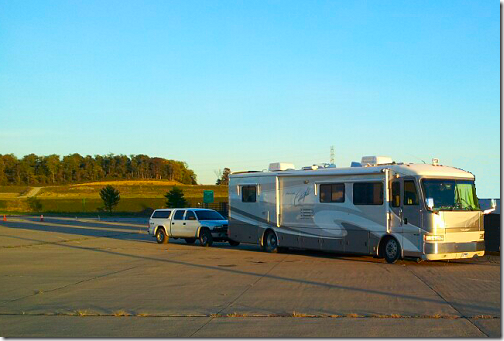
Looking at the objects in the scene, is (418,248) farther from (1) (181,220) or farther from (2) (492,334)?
(1) (181,220)

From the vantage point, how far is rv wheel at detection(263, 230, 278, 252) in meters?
24.2

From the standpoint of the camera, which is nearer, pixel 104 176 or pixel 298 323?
pixel 298 323

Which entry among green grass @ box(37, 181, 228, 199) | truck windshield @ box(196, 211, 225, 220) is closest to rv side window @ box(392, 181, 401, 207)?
truck windshield @ box(196, 211, 225, 220)

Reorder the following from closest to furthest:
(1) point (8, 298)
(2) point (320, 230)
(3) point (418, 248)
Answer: (1) point (8, 298) → (3) point (418, 248) → (2) point (320, 230)

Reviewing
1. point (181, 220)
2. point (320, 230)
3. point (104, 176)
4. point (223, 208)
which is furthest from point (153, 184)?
point (320, 230)

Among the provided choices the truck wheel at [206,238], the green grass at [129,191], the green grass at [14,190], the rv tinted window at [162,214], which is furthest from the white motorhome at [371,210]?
the green grass at [14,190]

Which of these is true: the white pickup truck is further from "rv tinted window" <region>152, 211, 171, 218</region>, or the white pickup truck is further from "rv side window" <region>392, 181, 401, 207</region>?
"rv side window" <region>392, 181, 401, 207</region>

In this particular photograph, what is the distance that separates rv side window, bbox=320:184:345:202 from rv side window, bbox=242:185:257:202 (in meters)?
3.66

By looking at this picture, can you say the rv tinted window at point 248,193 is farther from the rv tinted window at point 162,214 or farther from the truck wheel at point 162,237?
the truck wheel at point 162,237

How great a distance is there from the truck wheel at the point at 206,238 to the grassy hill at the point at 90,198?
46248 mm

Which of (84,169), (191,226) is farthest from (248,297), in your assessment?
(84,169)

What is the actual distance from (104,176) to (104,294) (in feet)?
497

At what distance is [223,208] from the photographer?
4953cm

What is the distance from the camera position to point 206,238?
28406mm
